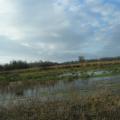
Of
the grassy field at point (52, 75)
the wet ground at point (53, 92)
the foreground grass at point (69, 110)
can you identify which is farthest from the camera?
the grassy field at point (52, 75)

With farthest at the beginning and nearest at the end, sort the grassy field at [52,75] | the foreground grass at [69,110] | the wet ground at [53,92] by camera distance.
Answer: the grassy field at [52,75], the wet ground at [53,92], the foreground grass at [69,110]

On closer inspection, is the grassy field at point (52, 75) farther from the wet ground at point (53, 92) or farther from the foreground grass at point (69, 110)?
the foreground grass at point (69, 110)

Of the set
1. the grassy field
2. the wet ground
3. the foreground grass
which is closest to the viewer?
the foreground grass

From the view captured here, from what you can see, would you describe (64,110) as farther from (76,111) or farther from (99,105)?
(99,105)

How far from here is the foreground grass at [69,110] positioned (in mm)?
10680

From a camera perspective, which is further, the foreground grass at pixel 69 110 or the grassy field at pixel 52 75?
the grassy field at pixel 52 75

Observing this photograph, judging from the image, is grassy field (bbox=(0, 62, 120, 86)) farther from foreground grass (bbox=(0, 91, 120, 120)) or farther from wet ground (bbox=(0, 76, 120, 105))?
foreground grass (bbox=(0, 91, 120, 120))

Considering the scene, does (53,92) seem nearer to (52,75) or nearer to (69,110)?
(69,110)

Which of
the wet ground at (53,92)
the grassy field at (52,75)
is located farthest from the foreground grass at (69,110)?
the grassy field at (52,75)

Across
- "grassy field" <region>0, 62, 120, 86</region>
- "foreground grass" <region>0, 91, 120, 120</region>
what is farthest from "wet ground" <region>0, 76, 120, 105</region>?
"grassy field" <region>0, 62, 120, 86</region>

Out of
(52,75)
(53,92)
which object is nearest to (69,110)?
(53,92)

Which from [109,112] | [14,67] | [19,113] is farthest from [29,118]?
[14,67]

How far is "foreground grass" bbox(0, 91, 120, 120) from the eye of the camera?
10680mm

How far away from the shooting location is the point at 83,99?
1371cm
